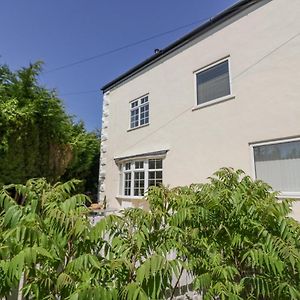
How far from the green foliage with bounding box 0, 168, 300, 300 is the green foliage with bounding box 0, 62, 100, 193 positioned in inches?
371

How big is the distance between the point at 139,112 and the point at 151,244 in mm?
12456

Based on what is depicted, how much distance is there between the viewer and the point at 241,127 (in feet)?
30.6

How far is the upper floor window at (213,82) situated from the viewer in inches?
404

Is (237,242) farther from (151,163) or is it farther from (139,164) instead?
(139,164)

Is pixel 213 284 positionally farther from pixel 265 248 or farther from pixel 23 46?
pixel 23 46

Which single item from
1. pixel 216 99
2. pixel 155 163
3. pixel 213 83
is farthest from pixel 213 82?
pixel 155 163

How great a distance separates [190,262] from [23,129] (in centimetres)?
1071

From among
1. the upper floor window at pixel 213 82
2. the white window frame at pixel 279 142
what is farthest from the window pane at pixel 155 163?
the white window frame at pixel 279 142

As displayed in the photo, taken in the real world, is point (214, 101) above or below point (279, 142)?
above

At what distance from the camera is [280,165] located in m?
8.25

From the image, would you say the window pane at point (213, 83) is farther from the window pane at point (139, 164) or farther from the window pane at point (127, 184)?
the window pane at point (127, 184)

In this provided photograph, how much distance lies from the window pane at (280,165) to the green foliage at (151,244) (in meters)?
5.60

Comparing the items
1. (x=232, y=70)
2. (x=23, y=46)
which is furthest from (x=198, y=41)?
(x=23, y=46)

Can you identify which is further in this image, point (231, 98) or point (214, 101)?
point (214, 101)
